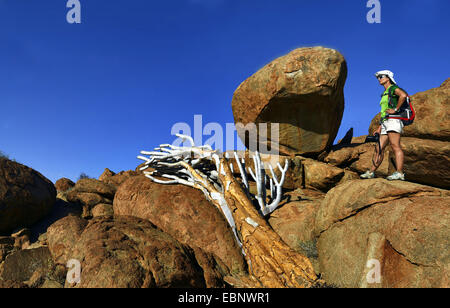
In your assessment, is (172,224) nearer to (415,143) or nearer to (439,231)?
(439,231)

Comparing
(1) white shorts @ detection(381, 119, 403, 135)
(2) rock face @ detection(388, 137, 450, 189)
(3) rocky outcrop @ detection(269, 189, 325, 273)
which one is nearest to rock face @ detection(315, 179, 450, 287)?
(3) rocky outcrop @ detection(269, 189, 325, 273)

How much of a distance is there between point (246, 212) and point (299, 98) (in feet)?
14.7

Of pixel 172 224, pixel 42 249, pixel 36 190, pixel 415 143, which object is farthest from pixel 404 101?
pixel 36 190

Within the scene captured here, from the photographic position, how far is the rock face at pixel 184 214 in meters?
6.43

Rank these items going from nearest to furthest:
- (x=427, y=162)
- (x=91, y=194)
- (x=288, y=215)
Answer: (x=288, y=215)
(x=427, y=162)
(x=91, y=194)

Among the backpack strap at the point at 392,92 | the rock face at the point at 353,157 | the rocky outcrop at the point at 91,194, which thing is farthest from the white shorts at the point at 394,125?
the rocky outcrop at the point at 91,194

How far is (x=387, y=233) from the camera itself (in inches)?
173

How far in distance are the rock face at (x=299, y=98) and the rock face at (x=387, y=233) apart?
384 cm

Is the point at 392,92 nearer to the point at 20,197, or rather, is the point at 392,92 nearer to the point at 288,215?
the point at 288,215

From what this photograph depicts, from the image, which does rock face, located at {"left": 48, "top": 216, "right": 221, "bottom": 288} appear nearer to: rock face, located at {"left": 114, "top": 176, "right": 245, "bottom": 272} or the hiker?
rock face, located at {"left": 114, "top": 176, "right": 245, "bottom": 272}

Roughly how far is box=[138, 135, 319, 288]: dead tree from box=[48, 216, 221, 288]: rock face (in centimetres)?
123

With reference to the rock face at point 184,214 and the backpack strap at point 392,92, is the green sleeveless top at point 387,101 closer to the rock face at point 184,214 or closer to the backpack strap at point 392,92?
the backpack strap at point 392,92

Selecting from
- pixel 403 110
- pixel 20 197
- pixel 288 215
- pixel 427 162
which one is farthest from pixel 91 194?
pixel 427 162

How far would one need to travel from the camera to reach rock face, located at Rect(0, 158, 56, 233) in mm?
8586
